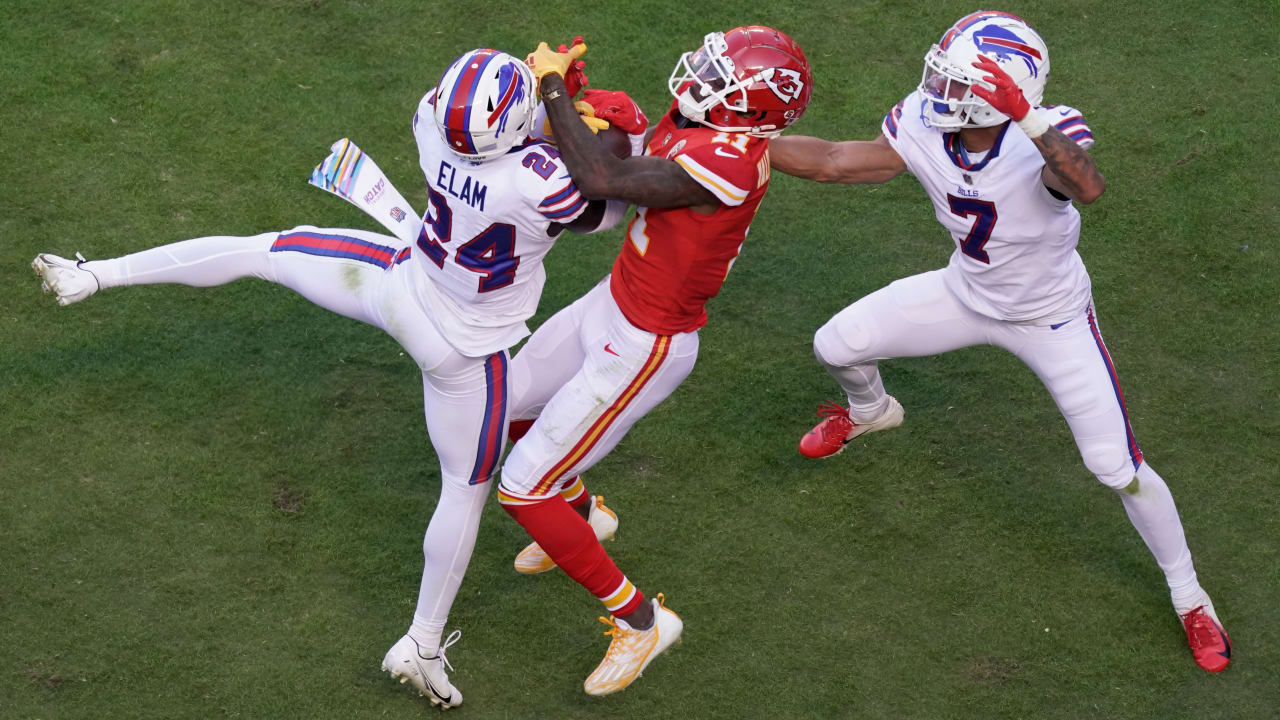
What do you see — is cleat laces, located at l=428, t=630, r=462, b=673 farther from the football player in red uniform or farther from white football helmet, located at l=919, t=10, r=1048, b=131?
white football helmet, located at l=919, t=10, r=1048, b=131

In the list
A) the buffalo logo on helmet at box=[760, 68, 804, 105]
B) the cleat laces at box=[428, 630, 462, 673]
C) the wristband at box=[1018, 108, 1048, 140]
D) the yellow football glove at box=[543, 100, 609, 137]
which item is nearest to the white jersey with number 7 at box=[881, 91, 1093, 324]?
the wristband at box=[1018, 108, 1048, 140]

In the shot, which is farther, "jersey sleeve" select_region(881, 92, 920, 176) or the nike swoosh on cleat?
the nike swoosh on cleat

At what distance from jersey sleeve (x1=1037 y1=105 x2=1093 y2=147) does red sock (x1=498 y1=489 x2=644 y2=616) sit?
2126 mm

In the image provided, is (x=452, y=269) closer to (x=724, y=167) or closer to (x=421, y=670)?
(x=724, y=167)

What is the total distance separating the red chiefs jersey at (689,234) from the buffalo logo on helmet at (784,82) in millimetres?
172

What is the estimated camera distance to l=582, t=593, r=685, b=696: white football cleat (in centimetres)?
491

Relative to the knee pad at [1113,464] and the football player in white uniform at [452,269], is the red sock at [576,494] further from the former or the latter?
the knee pad at [1113,464]

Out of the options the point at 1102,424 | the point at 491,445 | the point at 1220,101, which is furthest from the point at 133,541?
the point at 1220,101

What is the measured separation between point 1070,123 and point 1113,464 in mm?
1235

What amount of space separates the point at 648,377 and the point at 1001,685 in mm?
1784

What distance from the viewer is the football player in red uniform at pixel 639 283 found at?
4.34 metres

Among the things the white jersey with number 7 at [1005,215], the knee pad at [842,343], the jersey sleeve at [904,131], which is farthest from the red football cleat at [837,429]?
the jersey sleeve at [904,131]

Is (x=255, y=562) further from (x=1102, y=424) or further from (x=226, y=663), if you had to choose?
(x=1102, y=424)

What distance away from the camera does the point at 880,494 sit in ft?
19.0
